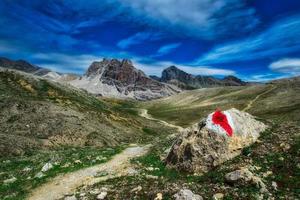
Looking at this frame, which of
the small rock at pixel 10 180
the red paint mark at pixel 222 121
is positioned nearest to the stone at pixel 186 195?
the red paint mark at pixel 222 121

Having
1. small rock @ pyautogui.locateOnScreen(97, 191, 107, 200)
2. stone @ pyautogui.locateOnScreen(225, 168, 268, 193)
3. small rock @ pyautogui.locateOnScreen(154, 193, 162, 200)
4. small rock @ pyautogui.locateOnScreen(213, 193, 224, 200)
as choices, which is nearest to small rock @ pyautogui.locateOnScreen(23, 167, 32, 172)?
small rock @ pyautogui.locateOnScreen(97, 191, 107, 200)

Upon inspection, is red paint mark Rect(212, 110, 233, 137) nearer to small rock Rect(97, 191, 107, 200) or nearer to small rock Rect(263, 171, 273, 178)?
small rock Rect(263, 171, 273, 178)

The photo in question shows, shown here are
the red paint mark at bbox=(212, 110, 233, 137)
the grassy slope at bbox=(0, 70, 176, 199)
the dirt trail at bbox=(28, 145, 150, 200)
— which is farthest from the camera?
the grassy slope at bbox=(0, 70, 176, 199)

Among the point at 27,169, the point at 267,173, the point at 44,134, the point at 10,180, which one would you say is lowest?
the point at 10,180

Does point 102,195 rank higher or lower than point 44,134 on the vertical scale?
lower

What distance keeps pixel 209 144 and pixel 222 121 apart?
2323mm

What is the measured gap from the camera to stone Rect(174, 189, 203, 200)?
2086 cm

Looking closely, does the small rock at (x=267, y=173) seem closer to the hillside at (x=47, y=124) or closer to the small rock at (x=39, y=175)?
the small rock at (x=39, y=175)

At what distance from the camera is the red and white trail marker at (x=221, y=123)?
2834 cm

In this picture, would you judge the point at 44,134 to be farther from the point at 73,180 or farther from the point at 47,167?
the point at 73,180

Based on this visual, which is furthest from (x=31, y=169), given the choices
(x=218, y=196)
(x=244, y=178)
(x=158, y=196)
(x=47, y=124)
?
(x=47, y=124)

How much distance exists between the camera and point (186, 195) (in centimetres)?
2108

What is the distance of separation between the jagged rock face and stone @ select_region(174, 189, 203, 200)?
541 cm

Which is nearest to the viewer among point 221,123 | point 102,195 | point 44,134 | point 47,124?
point 102,195
